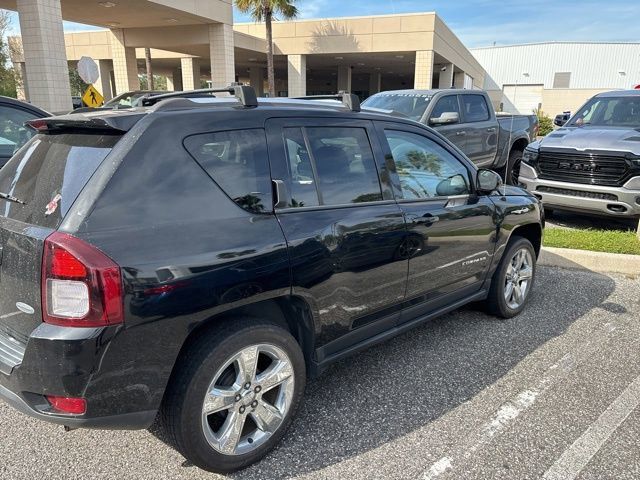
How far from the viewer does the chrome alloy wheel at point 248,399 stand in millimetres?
2430

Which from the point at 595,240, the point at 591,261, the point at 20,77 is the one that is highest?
the point at 20,77

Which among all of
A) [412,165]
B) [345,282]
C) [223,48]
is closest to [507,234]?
[412,165]

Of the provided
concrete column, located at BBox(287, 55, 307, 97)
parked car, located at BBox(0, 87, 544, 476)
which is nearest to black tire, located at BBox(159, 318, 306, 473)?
parked car, located at BBox(0, 87, 544, 476)

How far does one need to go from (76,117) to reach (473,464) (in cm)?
274

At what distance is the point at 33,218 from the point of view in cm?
225

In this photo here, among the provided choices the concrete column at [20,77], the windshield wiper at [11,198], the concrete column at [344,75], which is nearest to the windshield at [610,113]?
the windshield wiper at [11,198]

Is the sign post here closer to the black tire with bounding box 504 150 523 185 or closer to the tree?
the black tire with bounding box 504 150 523 185

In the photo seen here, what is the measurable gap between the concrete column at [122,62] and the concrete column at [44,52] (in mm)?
10697

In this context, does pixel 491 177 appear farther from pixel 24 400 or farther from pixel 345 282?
pixel 24 400

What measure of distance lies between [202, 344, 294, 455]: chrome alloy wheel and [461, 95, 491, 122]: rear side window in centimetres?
773

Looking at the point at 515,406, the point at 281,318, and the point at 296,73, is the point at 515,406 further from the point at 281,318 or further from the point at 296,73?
the point at 296,73

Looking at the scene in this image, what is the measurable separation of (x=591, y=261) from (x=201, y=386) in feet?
17.3

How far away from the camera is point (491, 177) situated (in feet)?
13.0

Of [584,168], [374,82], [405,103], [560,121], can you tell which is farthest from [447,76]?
[584,168]
